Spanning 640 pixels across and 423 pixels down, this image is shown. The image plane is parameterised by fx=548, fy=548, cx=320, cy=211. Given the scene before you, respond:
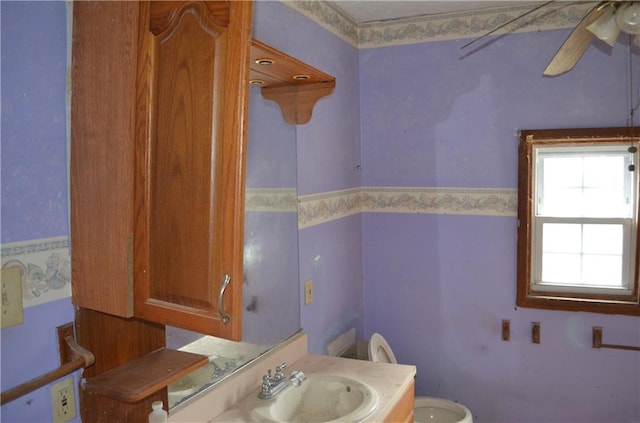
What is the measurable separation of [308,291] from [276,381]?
2.24ft

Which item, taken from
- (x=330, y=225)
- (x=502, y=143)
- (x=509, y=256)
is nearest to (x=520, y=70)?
(x=502, y=143)

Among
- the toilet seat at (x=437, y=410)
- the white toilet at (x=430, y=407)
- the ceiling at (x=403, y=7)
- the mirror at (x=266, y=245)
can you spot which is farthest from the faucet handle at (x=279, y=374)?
the ceiling at (x=403, y=7)

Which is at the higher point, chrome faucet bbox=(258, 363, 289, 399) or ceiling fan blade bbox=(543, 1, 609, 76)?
ceiling fan blade bbox=(543, 1, 609, 76)

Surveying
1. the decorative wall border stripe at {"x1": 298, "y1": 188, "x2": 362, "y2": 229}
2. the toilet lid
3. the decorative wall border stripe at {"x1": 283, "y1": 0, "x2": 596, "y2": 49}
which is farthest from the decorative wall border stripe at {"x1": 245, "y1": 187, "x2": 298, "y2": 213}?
the toilet lid

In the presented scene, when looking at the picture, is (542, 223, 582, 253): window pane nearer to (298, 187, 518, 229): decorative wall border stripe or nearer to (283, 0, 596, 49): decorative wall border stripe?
(298, 187, 518, 229): decorative wall border stripe

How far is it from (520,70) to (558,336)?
1.40 metres

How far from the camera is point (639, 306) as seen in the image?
2.70 meters

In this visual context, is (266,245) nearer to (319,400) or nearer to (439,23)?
(319,400)

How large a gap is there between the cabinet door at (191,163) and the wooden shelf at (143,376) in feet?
0.58

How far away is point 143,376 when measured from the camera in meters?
1.32

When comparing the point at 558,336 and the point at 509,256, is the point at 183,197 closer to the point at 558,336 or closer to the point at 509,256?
the point at 509,256

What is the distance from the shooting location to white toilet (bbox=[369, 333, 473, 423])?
287 centimetres

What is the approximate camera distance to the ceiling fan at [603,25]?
186cm

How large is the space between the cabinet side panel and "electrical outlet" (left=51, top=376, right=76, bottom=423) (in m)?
0.20
